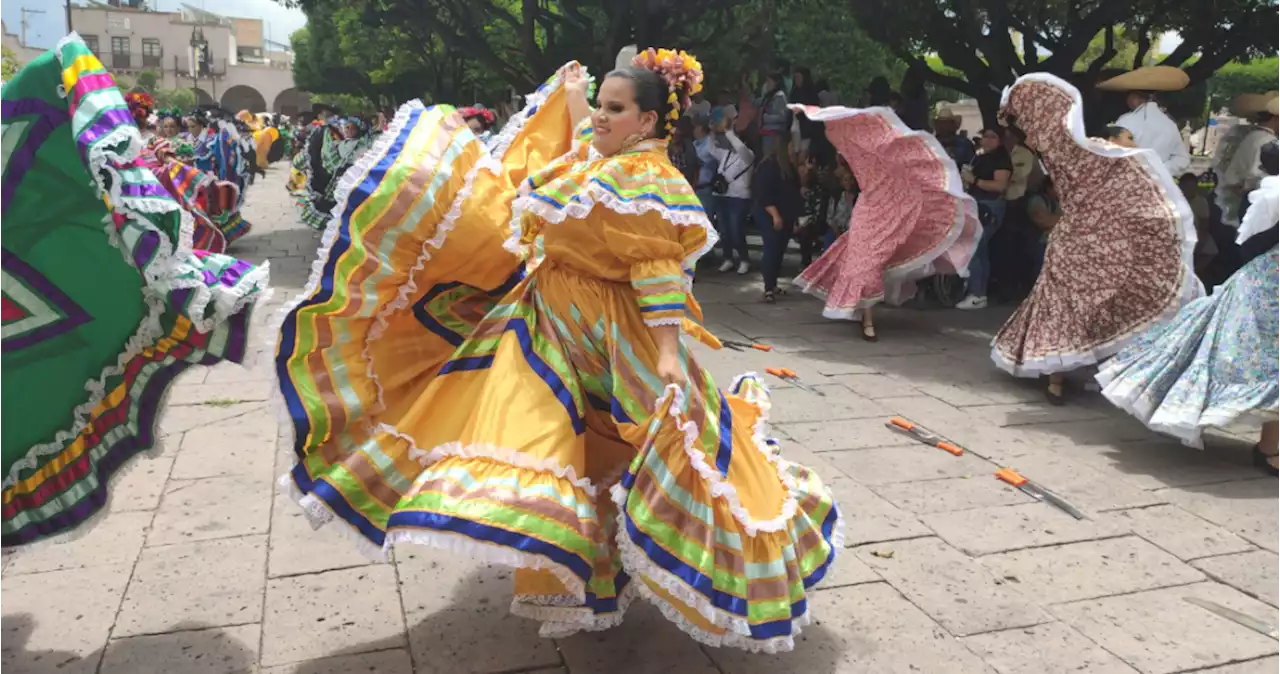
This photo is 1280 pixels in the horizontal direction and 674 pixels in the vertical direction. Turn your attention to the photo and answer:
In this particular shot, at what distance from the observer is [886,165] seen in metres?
7.27

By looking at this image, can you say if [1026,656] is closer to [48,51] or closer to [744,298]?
[48,51]

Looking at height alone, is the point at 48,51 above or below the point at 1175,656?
above

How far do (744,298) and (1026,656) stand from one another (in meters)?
6.40

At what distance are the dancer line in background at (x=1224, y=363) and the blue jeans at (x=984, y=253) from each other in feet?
12.8

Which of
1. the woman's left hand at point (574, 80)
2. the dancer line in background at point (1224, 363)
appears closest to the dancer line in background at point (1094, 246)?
the dancer line in background at point (1224, 363)

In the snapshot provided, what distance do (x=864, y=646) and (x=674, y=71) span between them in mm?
1738

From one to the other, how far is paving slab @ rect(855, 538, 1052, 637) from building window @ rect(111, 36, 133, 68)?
295 ft

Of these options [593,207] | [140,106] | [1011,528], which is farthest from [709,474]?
[140,106]

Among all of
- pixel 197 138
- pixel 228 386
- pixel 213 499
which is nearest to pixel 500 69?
pixel 197 138

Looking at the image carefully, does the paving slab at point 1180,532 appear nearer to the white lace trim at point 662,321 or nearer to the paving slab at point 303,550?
the white lace trim at point 662,321

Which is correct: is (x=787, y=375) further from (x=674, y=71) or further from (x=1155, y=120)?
(x=674, y=71)

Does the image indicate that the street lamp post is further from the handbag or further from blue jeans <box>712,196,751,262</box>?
the handbag

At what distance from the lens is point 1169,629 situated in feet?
10.8

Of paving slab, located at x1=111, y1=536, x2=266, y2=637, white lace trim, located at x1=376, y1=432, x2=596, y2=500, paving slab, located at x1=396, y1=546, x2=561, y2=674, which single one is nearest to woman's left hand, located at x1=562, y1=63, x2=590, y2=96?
white lace trim, located at x1=376, y1=432, x2=596, y2=500
